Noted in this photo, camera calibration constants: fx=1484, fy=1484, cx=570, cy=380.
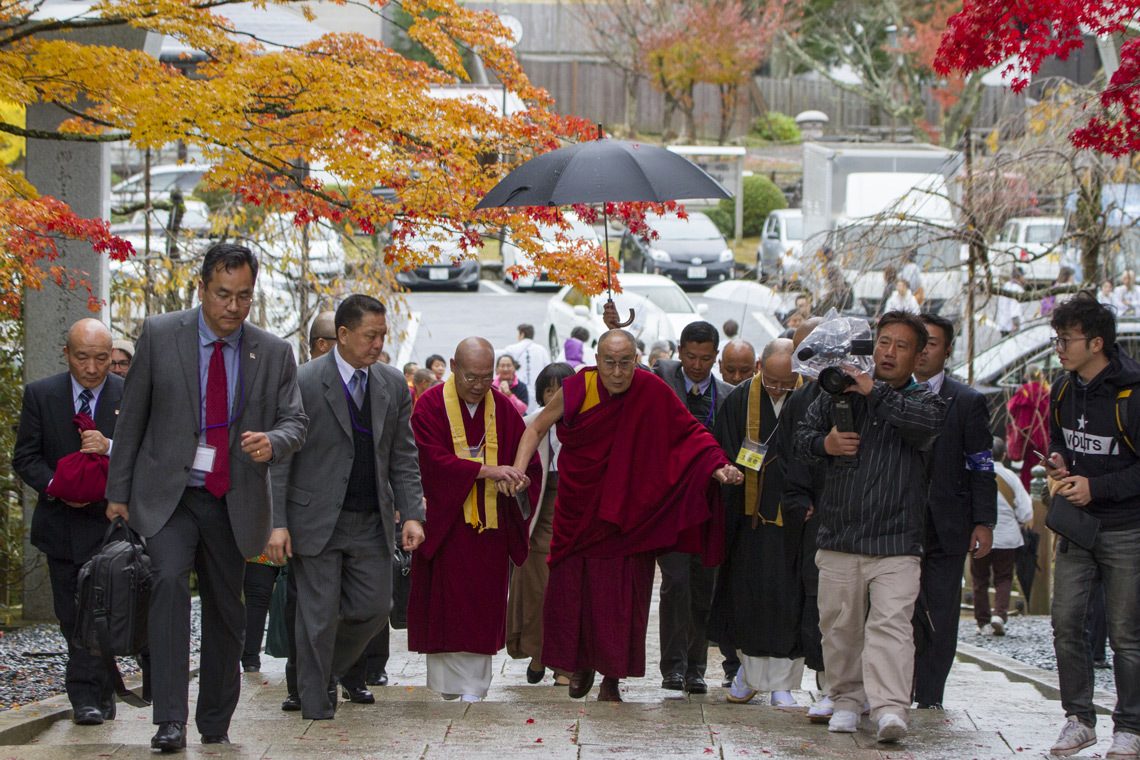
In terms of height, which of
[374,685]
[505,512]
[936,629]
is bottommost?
[374,685]

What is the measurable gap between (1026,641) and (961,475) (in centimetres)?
455

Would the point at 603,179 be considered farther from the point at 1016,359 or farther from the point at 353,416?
the point at 1016,359

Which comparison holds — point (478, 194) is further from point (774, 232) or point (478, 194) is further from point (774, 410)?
point (774, 232)

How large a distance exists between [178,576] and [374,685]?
2834 mm

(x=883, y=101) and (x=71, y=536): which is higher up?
(x=883, y=101)

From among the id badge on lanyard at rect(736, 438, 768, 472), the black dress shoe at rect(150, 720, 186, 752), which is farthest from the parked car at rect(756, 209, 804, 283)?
the black dress shoe at rect(150, 720, 186, 752)

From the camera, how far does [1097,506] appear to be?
587cm

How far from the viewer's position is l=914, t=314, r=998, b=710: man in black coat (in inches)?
274

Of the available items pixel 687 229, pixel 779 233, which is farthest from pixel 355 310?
pixel 779 233

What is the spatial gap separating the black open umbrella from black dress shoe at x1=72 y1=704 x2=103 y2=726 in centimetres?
325

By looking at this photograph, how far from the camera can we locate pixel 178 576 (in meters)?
5.57

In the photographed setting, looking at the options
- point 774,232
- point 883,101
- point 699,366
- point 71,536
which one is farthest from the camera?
point 883,101

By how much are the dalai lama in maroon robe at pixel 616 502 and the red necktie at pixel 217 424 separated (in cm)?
198

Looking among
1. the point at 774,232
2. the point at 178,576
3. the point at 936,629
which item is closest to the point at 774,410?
the point at 936,629
